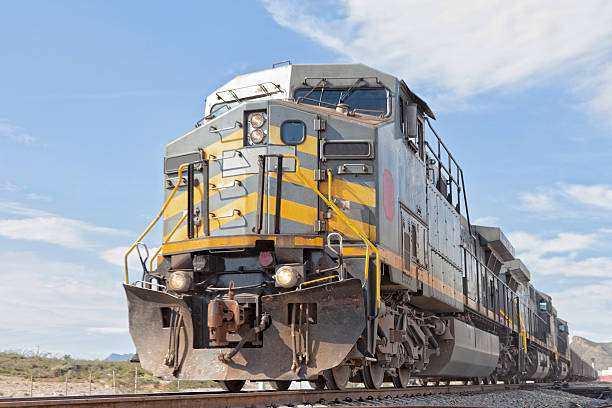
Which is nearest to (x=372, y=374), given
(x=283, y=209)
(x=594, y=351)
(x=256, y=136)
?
(x=283, y=209)

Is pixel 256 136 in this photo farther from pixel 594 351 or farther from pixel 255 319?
pixel 594 351

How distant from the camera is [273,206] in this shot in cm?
779

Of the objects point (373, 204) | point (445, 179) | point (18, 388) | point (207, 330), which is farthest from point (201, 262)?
point (18, 388)

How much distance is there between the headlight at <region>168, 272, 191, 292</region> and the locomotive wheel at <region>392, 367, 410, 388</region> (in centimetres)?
389

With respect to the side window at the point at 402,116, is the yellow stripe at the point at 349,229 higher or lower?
lower

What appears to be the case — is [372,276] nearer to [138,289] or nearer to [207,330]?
[207,330]

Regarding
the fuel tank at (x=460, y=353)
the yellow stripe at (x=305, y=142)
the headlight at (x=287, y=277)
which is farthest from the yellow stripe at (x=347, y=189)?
the fuel tank at (x=460, y=353)

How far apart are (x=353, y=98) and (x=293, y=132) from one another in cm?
127

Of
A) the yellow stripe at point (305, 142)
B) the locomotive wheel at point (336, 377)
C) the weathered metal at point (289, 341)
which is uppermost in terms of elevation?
the yellow stripe at point (305, 142)

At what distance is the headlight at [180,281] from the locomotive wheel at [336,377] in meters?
1.90

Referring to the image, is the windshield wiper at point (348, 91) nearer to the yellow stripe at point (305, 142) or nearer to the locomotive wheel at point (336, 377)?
the yellow stripe at point (305, 142)

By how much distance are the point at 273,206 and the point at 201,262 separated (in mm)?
1039

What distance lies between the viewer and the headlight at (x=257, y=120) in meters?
8.20

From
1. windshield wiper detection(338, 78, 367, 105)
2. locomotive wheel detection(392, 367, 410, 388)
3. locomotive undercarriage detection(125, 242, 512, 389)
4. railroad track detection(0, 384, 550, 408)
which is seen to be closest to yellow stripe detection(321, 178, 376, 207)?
locomotive undercarriage detection(125, 242, 512, 389)
